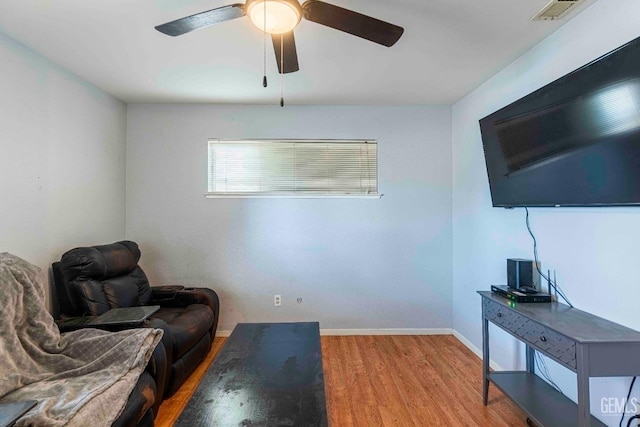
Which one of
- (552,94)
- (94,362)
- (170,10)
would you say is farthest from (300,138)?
(94,362)

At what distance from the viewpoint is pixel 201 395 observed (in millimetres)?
1521

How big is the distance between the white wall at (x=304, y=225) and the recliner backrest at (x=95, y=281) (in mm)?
726

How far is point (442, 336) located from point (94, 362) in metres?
3.10

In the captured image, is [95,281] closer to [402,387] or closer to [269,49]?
[269,49]

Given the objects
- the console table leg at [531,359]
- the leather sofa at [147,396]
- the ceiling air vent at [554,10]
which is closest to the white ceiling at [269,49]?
the ceiling air vent at [554,10]

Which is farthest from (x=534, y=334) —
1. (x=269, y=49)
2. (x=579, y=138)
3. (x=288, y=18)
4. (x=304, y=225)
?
(x=269, y=49)

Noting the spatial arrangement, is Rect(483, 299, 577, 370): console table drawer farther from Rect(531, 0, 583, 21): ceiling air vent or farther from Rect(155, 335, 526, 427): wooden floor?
Rect(531, 0, 583, 21): ceiling air vent

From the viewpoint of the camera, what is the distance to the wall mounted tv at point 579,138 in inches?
57.2

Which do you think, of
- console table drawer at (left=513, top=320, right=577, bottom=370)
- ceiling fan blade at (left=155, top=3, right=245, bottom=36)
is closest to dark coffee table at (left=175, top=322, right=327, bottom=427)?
console table drawer at (left=513, top=320, right=577, bottom=370)

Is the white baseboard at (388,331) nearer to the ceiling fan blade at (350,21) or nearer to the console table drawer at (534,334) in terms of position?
the console table drawer at (534,334)

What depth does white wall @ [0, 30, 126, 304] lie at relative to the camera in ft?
6.95

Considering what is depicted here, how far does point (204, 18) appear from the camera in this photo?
1.48m

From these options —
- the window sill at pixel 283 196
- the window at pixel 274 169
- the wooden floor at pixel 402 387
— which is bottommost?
→ the wooden floor at pixel 402 387

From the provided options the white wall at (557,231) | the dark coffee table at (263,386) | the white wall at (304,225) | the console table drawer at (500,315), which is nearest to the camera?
the dark coffee table at (263,386)
